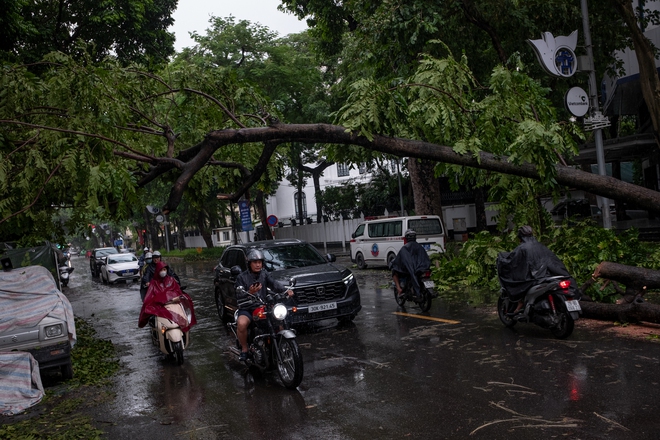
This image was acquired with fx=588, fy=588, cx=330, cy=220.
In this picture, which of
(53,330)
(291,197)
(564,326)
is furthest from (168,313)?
(291,197)

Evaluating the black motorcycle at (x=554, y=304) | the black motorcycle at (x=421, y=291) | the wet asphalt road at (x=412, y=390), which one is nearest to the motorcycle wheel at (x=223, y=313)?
the wet asphalt road at (x=412, y=390)

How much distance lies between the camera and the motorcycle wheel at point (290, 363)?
6.91m

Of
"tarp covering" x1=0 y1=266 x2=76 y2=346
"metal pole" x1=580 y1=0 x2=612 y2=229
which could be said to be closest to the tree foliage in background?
"tarp covering" x1=0 y1=266 x2=76 y2=346

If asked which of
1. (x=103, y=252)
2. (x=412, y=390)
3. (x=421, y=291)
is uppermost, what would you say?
(x=103, y=252)

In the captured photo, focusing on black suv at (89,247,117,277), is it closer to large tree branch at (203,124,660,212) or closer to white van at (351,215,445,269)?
white van at (351,215,445,269)

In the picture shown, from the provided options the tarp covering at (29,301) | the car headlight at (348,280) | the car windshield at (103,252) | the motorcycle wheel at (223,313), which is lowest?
the motorcycle wheel at (223,313)

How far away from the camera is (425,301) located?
39.2 ft

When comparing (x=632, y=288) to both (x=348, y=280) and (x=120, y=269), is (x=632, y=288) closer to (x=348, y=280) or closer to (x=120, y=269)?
(x=348, y=280)

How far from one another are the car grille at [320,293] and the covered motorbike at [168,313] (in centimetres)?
191

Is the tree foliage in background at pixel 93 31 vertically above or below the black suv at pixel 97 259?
above

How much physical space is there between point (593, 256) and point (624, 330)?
3.61 m

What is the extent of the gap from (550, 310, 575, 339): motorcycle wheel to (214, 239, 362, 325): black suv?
3697 millimetres

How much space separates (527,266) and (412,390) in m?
3.29

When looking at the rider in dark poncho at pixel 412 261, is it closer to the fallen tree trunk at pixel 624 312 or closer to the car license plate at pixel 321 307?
the car license plate at pixel 321 307
